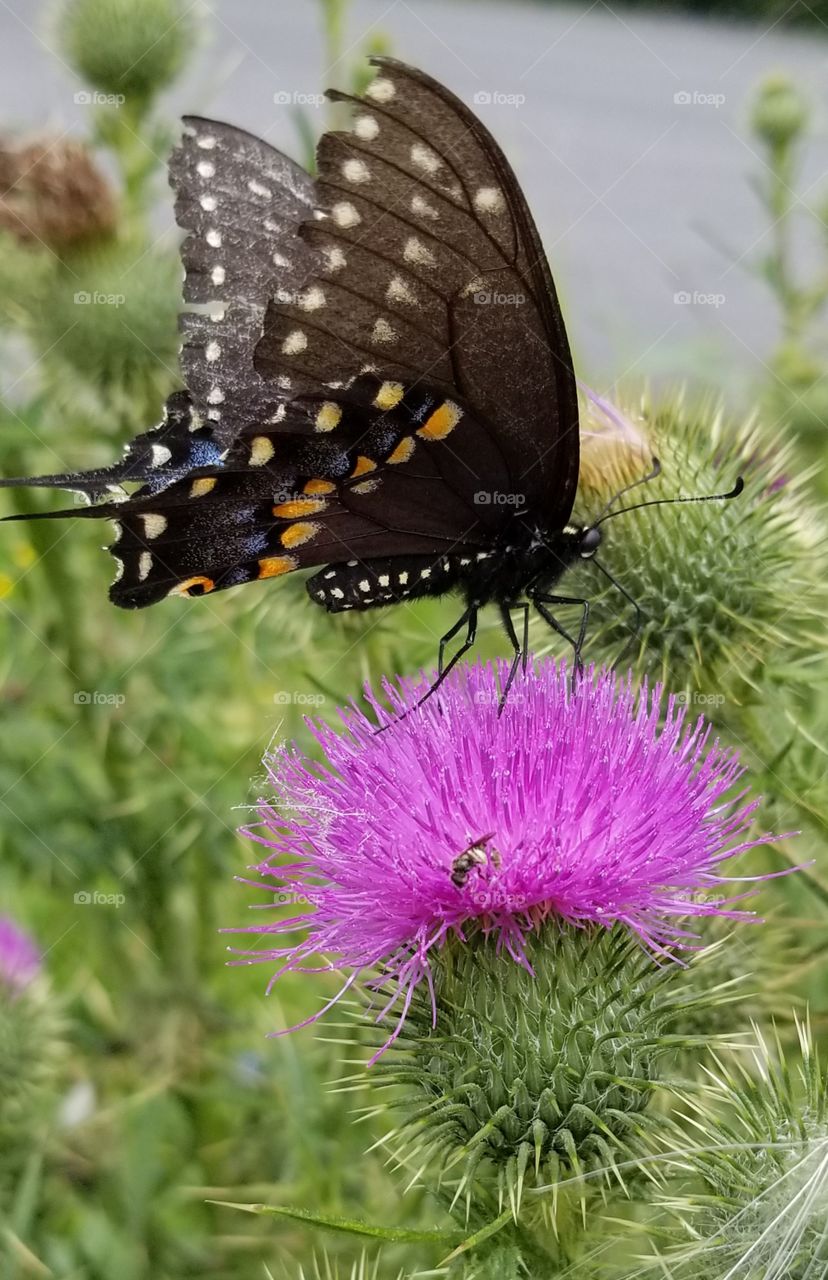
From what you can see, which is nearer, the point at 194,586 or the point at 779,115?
the point at 194,586

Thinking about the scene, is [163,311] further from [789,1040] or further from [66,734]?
[789,1040]

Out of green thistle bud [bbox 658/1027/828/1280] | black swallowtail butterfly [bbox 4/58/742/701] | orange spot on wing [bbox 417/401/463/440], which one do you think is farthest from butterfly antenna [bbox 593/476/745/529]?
green thistle bud [bbox 658/1027/828/1280]

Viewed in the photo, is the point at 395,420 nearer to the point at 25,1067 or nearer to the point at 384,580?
the point at 384,580

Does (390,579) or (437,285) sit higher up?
(437,285)

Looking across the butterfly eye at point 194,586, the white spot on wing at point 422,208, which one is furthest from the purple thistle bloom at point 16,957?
the white spot on wing at point 422,208

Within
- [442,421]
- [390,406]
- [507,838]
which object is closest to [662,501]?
[442,421]

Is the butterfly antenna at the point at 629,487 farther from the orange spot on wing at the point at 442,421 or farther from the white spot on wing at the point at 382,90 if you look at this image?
the white spot on wing at the point at 382,90

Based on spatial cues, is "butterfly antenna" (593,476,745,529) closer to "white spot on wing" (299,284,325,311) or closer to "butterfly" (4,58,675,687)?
"butterfly" (4,58,675,687)
